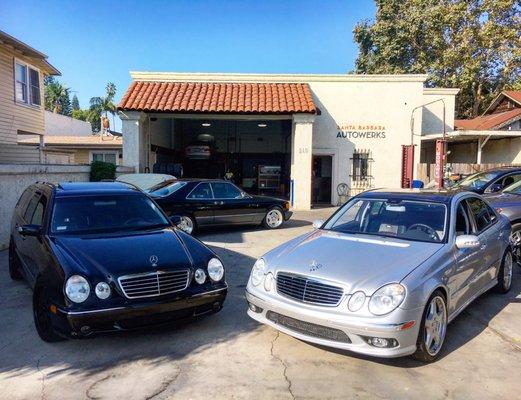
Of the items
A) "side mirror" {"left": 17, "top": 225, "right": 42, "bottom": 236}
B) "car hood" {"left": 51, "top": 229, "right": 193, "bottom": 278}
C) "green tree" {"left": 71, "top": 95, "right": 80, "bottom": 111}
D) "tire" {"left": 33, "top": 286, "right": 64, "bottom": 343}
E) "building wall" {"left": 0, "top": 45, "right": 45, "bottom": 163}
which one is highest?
"green tree" {"left": 71, "top": 95, "right": 80, "bottom": 111}

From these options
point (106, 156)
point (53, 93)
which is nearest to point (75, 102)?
point (53, 93)

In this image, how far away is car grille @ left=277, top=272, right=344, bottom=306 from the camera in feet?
12.4

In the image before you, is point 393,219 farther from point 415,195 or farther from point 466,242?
point 466,242

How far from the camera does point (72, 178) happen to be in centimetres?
1255

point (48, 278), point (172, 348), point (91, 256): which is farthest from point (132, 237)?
point (172, 348)

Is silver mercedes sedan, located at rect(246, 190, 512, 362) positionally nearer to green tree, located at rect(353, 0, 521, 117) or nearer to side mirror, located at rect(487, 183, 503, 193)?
side mirror, located at rect(487, 183, 503, 193)

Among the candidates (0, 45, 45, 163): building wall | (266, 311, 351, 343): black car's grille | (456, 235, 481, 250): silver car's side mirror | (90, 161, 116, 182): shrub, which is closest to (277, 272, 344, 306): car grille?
(266, 311, 351, 343): black car's grille

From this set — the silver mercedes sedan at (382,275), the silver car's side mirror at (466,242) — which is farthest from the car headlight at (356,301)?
the silver car's side mirror at (466,242)

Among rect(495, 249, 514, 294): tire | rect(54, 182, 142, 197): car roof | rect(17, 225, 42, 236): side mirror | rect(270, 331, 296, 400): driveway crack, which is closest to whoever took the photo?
rect(270, 331, 296, 400): driveway crack

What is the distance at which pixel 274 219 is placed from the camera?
11.9m

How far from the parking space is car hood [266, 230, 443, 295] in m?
0.78

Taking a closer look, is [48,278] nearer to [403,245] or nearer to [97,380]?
[97,380]

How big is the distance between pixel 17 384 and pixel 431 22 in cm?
3257

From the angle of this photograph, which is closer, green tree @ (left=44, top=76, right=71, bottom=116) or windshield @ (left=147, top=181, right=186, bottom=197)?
windshield @ (left=147, top=181, right=186, bottom=197)
